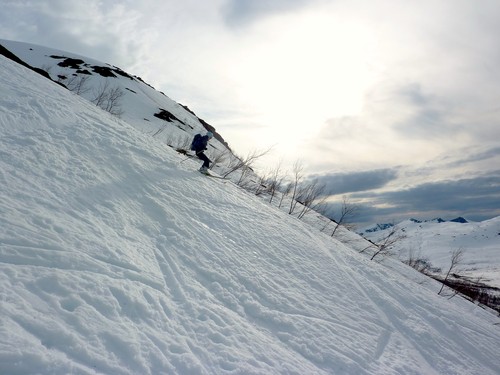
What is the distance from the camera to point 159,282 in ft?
14.1

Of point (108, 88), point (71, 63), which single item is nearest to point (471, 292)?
point (108, 88)

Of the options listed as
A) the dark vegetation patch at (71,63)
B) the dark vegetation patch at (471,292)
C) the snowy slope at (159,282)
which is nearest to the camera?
the snowy slope at (159,282)

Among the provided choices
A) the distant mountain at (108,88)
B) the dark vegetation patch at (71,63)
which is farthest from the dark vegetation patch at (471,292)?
the dark vegetation patch at (71,63)

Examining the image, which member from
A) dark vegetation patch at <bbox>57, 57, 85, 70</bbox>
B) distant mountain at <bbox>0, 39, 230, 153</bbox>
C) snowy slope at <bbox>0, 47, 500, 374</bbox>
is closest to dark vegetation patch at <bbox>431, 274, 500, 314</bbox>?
snowy slope at <bbox>0, 47, 500, 374</bbox>

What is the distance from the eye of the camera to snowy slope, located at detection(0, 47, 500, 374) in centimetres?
302

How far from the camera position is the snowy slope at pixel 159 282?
3.02 meters

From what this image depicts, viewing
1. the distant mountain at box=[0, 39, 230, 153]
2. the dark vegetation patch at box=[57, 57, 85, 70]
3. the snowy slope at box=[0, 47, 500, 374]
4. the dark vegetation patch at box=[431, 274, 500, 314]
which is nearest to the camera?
the snowy slope at box=[0, 47, 500, 374]

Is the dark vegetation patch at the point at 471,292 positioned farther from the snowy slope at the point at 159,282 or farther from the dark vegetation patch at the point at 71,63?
the dark vegetation patch at the point at 71,63

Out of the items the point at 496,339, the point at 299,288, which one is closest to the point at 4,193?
the point at 299,288

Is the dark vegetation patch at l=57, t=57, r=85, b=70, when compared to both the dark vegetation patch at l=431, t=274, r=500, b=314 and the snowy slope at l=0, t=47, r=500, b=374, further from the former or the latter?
the dark vegetation patch at l=431, t=274, r=500, b=314

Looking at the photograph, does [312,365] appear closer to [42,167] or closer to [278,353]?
[278,353]

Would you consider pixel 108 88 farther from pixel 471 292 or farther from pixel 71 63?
pixel 471 292

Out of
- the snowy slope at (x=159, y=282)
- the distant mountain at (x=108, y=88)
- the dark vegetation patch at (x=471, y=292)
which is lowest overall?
the snowy slope at (x=159, y=282)

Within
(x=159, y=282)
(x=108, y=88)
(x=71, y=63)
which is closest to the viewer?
(x=159, y=282)
